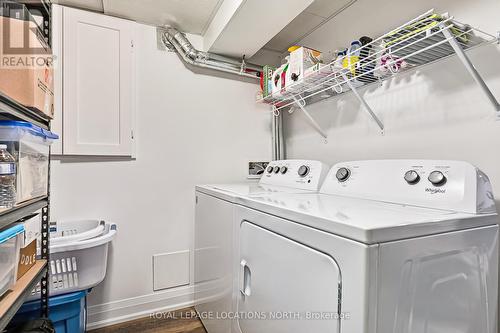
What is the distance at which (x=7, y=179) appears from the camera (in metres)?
0.94

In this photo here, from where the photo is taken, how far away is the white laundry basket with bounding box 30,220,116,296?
146 cm

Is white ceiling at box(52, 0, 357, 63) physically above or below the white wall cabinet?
above

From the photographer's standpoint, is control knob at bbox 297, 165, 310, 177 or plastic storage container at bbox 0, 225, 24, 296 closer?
plastic storage container at bbox 0, 225, 24, 296

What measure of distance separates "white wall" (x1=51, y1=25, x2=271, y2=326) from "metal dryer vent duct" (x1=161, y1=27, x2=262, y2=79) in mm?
79

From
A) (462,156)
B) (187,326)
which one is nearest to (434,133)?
(462,156)

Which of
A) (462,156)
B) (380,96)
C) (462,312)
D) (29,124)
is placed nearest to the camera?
(462,312)

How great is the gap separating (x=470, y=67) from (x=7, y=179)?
1.77 m

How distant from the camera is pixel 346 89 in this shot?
1.78 metres

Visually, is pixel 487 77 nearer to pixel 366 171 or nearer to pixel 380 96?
pixel 380 96

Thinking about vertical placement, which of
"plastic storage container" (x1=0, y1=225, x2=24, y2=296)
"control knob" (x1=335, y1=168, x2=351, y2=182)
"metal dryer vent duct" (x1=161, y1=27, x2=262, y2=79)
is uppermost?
"metal dryer vent duct" (x1=161, y1=27, x2=262, y2=79)

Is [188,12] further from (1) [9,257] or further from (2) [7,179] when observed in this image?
(1) [9,257]

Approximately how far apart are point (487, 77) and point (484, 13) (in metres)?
0.27

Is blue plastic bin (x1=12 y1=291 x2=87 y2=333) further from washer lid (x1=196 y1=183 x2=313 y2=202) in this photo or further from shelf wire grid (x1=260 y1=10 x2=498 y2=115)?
shelf wire grid (x1=260 y1=10 x2=498 y2=115)

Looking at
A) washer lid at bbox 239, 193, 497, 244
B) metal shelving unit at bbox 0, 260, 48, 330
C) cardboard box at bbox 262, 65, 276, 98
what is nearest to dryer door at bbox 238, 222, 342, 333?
washer lid at bbox 239, 193, 497, 244
